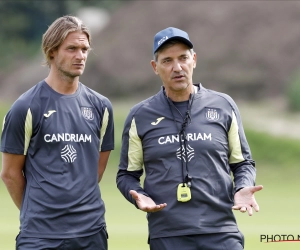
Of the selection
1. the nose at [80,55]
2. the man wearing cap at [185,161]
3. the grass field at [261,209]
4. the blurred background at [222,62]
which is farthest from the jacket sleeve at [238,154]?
the blurred background at [222,62]

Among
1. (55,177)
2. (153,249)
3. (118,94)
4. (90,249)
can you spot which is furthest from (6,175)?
(118,94)

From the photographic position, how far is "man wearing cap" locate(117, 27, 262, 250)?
19.6ft

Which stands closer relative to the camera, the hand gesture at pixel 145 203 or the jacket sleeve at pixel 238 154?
the hand gesture at pixel 145 203

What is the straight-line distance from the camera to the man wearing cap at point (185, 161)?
5.99 m

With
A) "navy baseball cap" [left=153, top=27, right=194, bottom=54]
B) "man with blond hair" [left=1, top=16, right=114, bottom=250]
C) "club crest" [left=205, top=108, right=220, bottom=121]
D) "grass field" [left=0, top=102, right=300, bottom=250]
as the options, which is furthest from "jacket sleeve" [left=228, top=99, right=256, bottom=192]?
"grass field" [left=0, top=102, right=300, bottom=250]

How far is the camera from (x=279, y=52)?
125 ft

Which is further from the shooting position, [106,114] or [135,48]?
[135,48]

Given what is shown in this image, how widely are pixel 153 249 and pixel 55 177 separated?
0.87 m

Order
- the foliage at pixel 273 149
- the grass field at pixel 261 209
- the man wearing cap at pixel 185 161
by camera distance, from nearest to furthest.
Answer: the man wearing cap at pixel 185 161 < the grass field at pixel 261 209 < the foliage at pixel 273 149

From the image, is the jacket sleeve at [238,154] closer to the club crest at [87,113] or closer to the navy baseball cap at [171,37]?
the navy baseball cap at [171,37]

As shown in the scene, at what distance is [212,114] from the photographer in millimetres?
6250

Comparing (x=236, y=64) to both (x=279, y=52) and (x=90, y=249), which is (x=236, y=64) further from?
(x=90, y=249)

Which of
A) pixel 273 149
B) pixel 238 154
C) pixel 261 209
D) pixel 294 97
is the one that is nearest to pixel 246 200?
pixel 238 154

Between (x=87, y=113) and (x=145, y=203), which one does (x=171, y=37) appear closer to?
(x=87, y=113)
